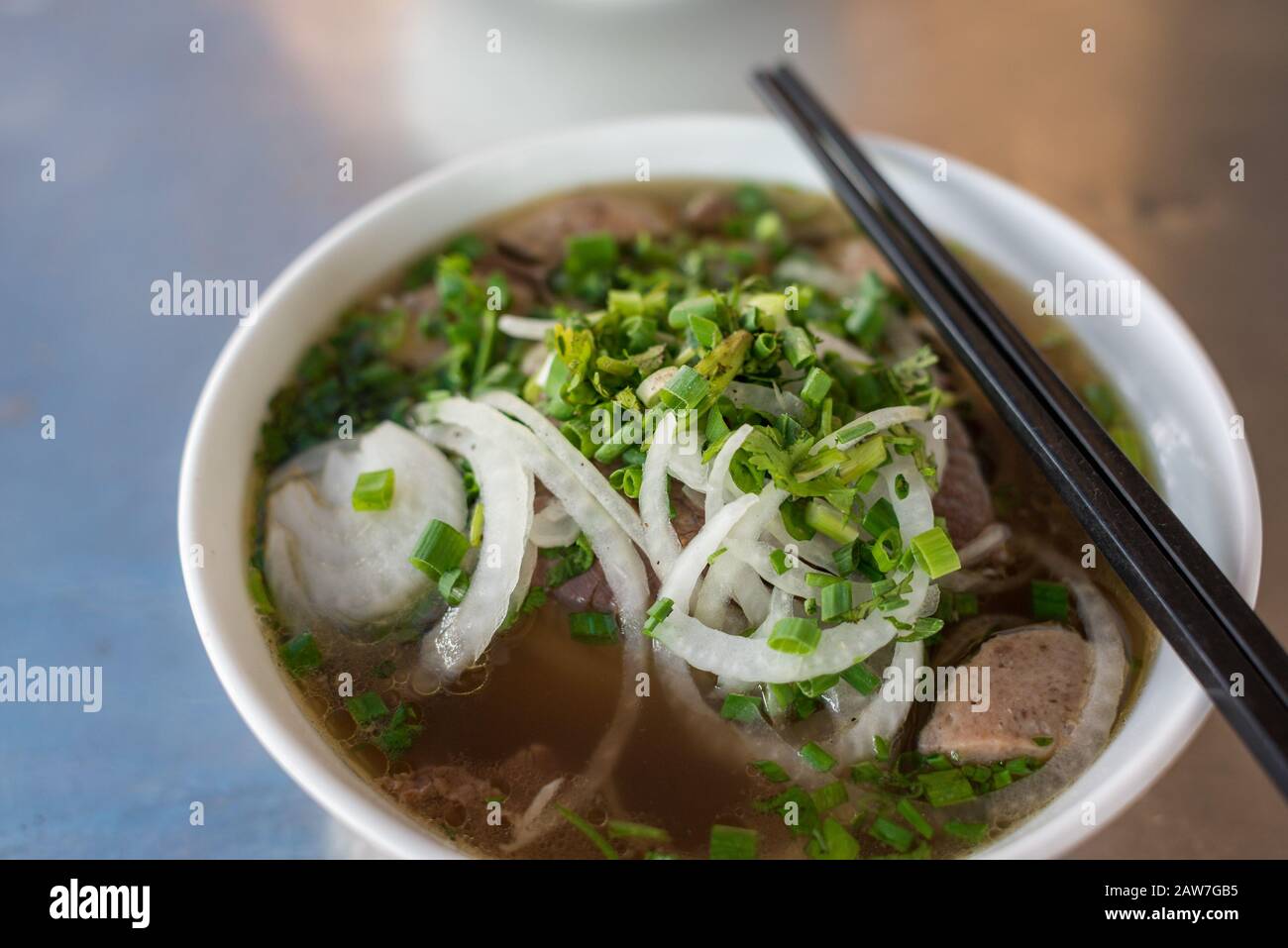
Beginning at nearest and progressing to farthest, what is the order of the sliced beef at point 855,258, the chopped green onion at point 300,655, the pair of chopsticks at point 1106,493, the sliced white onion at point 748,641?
the pair of chopsticks at point 1106,493, the sliced white onion at point 748,641, the chopped green onion at point 300,655, the sliced beef at point 855,258

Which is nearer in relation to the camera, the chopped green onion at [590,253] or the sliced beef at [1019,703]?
the sliced beef at [1019,703]

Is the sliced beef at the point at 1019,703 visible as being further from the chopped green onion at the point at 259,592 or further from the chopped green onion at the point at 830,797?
the chopped green onion at the point at 259,592

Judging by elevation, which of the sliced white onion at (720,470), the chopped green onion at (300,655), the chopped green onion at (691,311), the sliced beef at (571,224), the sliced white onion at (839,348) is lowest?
the chopped green onion at (300,655)

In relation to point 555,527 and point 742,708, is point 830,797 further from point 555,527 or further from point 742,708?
point 555,527

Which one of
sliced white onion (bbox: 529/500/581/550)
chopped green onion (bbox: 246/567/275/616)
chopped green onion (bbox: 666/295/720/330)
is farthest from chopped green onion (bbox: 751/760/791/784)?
chopped green onion (bbox: 246/567/275/616)

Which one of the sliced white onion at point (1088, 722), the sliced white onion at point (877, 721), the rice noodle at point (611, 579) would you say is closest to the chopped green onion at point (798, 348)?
the rice noodle at point (611, 579)
